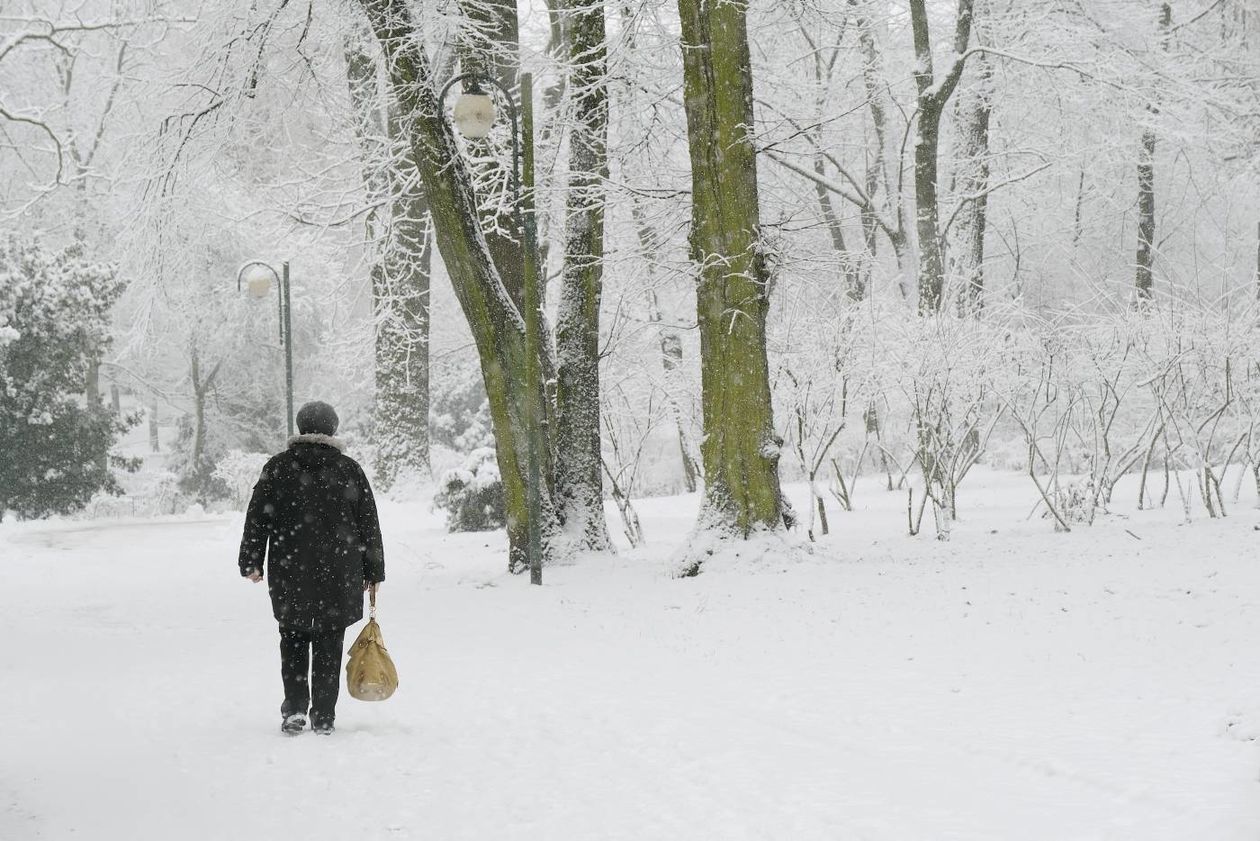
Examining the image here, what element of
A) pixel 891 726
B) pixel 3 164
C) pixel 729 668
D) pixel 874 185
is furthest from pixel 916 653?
pixel 3 164

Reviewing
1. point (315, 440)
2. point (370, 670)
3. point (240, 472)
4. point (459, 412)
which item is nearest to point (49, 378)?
point (240, 472)

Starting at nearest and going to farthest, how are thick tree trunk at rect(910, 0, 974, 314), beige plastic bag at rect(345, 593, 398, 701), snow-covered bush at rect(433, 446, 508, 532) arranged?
beige plastic bag at rect(345, 593, 398, 701), snow-covered bush at rect(433, 446, 508, 532), thick tree trunk at rect(910, 0, 974, 314)

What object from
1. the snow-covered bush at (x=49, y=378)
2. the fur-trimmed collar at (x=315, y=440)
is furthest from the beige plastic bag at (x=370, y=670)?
the snow-covered bush at (x=49, y=378)

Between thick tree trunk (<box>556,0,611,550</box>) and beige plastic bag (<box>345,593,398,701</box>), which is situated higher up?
thick tree trunk (<box>556,0,611,550</box>)

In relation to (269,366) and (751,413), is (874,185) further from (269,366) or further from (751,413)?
(269,366)

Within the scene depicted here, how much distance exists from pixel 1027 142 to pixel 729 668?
59.0ft

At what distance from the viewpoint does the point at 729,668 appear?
7.20m

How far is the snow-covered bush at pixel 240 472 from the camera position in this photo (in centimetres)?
3038

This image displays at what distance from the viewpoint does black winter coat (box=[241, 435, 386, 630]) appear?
5.74 metres

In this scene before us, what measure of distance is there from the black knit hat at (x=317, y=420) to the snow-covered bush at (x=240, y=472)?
963 inches

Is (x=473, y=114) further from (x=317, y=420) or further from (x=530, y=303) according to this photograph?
(x=317, y=420)

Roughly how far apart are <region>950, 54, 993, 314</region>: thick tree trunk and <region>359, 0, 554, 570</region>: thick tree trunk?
36.3ft

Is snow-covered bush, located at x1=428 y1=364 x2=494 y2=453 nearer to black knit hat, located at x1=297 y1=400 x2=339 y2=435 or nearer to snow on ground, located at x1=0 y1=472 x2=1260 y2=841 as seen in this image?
snow on ground, located at x1=0 y1=472 x2=1260 y2=841

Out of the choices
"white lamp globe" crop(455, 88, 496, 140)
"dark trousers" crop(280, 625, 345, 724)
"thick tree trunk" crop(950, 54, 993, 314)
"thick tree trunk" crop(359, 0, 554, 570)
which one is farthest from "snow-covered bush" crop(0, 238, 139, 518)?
"dark trousers" crop(280, 625, 345, 724)
